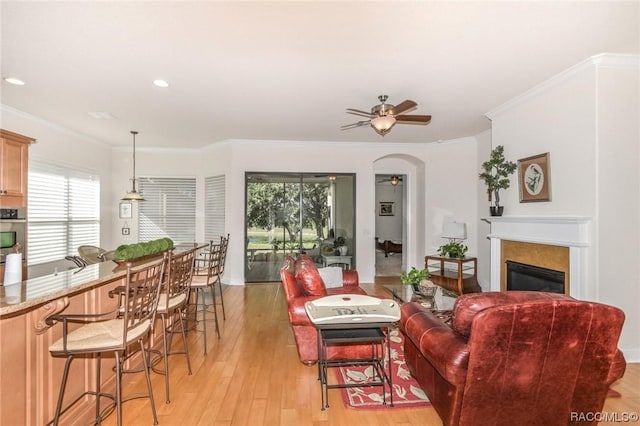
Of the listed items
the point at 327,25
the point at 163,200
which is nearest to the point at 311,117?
the point at 327,25

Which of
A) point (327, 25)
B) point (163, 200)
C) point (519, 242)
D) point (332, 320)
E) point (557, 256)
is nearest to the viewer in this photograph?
point (332, 320)

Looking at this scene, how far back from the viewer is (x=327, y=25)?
2.50 metres

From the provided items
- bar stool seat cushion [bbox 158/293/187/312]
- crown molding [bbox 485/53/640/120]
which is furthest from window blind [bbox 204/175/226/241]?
crown molding [bbox 485/53/640/120]

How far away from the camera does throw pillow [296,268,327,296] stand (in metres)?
3.15

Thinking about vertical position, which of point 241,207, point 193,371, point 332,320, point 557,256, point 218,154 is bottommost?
point 193,371

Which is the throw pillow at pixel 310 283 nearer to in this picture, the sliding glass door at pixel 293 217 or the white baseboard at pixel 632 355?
the white baseboard at pixel 632 355

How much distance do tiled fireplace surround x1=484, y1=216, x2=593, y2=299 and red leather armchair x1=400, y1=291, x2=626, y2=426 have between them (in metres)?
1.65

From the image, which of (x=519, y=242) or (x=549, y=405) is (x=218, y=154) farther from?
(x=549, y=405)

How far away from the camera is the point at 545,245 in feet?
12.1

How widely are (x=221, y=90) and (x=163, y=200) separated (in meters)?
4.27

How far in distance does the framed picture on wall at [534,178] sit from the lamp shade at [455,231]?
1.95m

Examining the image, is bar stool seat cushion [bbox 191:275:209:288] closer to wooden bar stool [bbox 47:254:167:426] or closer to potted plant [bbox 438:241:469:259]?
wooden bar stool [bbox 47:254:167:426]

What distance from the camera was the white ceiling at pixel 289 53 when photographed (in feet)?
7.70

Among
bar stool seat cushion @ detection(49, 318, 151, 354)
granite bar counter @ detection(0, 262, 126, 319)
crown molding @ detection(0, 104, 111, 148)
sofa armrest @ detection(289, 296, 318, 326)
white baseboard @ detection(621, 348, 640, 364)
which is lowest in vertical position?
white baseboard @ detection(621, 348, 640, 364)
